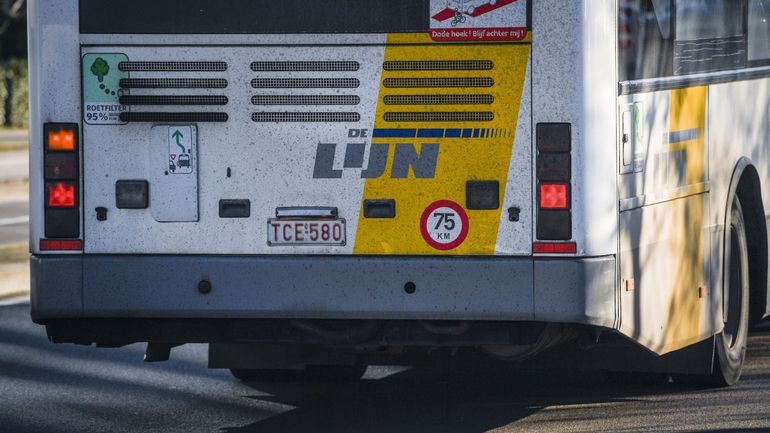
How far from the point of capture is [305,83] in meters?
7.71

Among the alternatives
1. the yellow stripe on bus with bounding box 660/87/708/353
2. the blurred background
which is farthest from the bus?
the blurred background

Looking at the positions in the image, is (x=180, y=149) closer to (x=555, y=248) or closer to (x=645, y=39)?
(x=555, y=248)

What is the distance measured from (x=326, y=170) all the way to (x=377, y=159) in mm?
248

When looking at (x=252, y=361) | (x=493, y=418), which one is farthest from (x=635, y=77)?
(x=252, y=361)

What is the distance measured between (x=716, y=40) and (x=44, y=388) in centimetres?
452

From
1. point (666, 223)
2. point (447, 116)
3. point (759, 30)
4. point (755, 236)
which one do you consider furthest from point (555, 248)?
point (759, 30)

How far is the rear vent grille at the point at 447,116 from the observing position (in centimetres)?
754

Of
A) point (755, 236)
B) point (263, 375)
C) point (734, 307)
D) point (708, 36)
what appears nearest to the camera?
point (708, 36)

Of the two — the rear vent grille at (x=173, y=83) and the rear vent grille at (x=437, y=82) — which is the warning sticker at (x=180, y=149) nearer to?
the rear vent grille at (x=173, y=83)

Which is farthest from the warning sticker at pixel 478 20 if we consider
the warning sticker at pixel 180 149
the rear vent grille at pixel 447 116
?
the warning sticker at pixel 180 149

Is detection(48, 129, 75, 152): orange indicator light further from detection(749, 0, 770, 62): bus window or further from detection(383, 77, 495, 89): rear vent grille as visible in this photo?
detection(749, 0, 770, 62): bus window

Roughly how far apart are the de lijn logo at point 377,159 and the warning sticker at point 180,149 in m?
0.61

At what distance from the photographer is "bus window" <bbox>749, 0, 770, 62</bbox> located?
9836mm

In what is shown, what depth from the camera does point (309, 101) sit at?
7.70 meters
